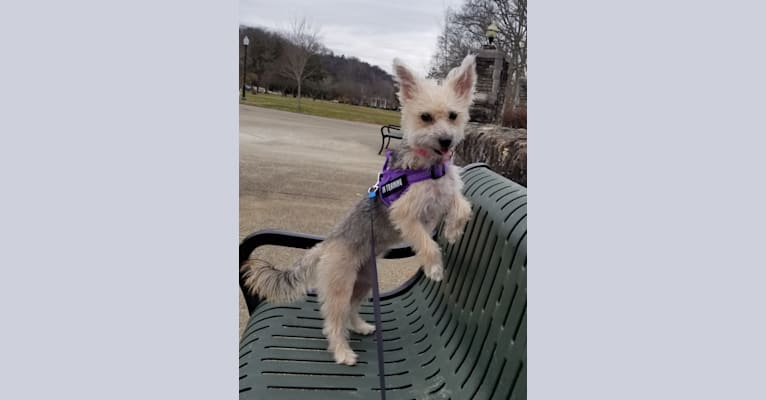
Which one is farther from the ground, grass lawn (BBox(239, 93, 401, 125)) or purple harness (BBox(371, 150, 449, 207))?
grass lawn (BBox(239, 93, 401, 125))

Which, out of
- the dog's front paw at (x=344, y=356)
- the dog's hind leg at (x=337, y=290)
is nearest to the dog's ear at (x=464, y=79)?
the dog's hind leg at (x=337, y=290)

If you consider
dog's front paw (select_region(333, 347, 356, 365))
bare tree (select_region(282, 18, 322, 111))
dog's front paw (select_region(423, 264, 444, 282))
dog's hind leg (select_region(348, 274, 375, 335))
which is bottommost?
dog's front paw (select_region(333, 347, 356, 365))

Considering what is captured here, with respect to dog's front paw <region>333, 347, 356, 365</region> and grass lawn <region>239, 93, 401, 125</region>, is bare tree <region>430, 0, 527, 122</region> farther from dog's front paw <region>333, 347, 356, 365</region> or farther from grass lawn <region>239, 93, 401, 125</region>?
dog's front paw <region>333, 347, 356, 365</region>

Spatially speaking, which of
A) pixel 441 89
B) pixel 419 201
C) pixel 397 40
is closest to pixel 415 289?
pixel 419 201

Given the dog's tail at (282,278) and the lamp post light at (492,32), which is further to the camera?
the dog's tail at (282,278)

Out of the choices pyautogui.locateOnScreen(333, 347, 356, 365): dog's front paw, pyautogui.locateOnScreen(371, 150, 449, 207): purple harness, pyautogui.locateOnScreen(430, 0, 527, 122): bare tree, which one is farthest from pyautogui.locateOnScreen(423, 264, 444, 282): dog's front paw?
pyautogui.locateOnScreen(430, 0, 527, 122): bare tree

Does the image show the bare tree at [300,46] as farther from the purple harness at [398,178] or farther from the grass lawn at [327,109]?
the purple harness at [398,178]

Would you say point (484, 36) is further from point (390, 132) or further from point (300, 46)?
point (390, 132)

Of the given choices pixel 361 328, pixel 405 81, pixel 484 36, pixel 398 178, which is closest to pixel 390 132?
pixel 398 178
